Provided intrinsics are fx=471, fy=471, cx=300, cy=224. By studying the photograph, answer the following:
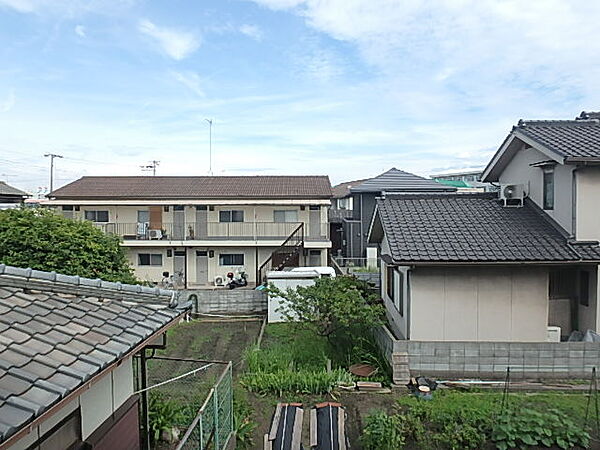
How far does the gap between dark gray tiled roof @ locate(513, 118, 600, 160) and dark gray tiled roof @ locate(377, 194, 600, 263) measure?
1699 millimetres

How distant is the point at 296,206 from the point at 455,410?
14.5 m

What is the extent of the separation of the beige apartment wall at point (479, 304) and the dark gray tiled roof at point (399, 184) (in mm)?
15780

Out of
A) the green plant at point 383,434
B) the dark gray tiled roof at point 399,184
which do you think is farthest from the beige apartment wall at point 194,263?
the green plant at point 383,434

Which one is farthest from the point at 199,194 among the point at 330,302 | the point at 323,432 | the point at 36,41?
the point at 323,432

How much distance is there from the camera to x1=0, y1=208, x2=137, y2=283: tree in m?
9.37

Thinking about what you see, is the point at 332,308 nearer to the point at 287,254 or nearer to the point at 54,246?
the point at 54,246

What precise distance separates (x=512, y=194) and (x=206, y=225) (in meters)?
13.0

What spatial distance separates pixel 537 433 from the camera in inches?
233

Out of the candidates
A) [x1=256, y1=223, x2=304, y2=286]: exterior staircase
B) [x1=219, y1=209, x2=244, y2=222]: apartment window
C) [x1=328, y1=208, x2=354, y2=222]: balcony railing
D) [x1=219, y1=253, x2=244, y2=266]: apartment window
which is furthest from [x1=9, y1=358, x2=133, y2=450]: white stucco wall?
[x1=328, y1=208, x2=354, y2=222]: balcony railing

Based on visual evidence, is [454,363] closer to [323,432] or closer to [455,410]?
[455,410]

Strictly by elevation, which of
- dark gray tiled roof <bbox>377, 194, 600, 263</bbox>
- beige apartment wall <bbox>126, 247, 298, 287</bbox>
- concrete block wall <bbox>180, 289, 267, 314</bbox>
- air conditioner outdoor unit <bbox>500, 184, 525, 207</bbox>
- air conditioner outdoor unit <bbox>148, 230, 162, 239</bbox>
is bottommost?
concrete block wall <bbox>180, 289, 267, 314</bbox>

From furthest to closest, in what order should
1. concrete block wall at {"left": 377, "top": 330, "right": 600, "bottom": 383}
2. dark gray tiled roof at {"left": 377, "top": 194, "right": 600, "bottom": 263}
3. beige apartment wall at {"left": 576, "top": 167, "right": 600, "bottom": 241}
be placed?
1. beige apartment wall at {"left": 576, "top": 167, "right": 600, "bottom": 241}
2. dark gray tiled roof at {"left": 377, "top": 194, "right": 600, "bottom": 263}
3. concrete block wall at {"left": 377, "top": 330, "right": 600, "bottom": 383}

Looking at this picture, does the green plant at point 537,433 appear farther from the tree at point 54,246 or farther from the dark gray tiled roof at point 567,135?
the tree at point 54,246

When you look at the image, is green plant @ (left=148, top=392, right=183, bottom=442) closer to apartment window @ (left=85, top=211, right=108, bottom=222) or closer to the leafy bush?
the leafy bush
